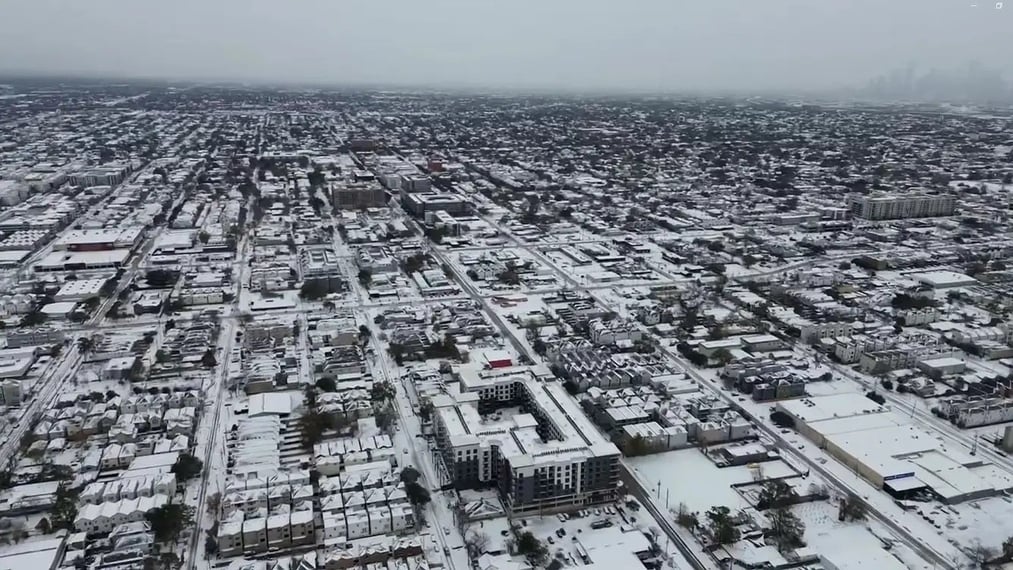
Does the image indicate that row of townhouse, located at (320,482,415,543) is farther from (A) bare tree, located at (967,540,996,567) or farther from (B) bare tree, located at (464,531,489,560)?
(A) bare tree, located at (967,540,996,567)

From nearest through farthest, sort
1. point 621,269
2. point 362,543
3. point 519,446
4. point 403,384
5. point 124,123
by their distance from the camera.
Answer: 1. point 362,543
2. point 519,446
3. point 403,384
4. point 621,269
5. point 124,123

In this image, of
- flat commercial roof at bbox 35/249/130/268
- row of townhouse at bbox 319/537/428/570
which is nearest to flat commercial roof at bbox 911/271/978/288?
row of townhouse at bbox 319/537/428/570

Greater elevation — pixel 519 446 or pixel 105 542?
pixel 519 446

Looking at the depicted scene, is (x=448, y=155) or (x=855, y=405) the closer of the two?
(x=855, y=405)

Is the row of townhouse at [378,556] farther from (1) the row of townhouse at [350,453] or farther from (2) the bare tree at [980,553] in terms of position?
(2) the bare tree at [980,553]

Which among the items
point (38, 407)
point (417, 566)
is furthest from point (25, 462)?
point (417, 566)

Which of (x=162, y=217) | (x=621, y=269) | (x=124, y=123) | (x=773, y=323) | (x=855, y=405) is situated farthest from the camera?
(x=124, y=123)

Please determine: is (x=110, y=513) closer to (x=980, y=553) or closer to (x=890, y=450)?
(x=980, y=553)

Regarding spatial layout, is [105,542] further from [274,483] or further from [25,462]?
[25,462]
